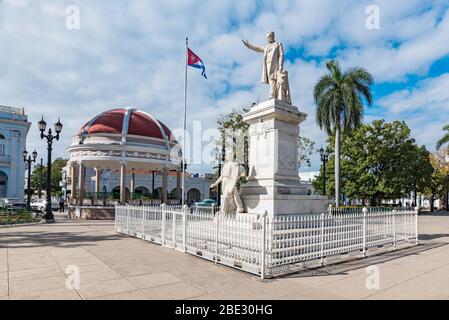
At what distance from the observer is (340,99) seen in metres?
27.6

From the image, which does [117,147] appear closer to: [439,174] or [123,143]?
[123,143]

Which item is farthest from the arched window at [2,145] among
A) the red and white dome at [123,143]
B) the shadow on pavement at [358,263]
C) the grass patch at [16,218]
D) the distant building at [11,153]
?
the shadow on pavement at [358,263]

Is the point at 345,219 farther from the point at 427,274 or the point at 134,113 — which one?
the point at 134,113

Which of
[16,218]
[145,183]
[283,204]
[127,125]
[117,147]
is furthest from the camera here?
[145,183]

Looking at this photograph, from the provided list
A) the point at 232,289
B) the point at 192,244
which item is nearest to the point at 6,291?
the point at 232,289

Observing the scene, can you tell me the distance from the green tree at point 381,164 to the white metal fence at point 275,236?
25152mm

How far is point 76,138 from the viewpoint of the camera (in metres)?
27.5

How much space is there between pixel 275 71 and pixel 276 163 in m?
3.51

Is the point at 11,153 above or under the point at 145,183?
above

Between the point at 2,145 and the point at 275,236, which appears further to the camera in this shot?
the point at 2,145

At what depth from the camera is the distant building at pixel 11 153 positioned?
42969 mm

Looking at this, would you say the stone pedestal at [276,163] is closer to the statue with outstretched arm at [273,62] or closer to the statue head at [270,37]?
the statue with outstretched arm at [273,62]

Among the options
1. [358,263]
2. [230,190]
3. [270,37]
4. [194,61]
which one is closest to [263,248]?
[358,263]

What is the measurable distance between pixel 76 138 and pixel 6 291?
23924 mm
